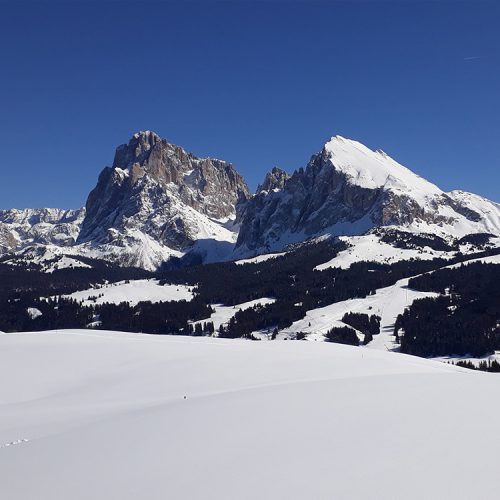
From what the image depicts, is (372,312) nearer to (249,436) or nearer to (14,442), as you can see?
(14,442)

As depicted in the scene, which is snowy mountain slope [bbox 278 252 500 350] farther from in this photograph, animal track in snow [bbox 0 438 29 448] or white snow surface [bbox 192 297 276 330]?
animal track in snow [bbox 0 438 29 448]

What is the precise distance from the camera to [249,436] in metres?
14.0

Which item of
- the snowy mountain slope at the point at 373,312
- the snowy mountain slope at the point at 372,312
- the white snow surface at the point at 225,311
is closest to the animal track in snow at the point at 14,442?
the snowy mountain slope at the point at 373,312

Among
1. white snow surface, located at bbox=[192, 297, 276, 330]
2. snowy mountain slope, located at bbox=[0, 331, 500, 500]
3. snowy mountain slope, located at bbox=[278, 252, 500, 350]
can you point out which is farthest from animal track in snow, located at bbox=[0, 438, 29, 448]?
white snow surface, located at bbox=[192, 297, 276, 330]

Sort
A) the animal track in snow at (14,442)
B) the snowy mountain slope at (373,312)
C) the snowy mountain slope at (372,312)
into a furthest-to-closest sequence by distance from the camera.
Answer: the snowy mountain slope at (372,312)
the snowy mountain slope at (373,312)
the animal track in snow at (14,442)

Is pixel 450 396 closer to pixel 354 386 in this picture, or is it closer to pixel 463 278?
pixel 354 386

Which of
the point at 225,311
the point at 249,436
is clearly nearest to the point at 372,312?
the point at 225,311

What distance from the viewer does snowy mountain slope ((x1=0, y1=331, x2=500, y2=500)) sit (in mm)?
10352

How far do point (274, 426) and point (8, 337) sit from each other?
95.5 feet

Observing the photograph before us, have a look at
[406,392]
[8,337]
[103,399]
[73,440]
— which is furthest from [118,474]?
[8,337]

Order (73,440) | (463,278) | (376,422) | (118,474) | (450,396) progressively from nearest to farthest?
(118,474) < (376,422) < (73,440) < (450,396) < (463,278)

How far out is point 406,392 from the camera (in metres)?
18.1

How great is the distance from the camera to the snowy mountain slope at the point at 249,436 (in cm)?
1035

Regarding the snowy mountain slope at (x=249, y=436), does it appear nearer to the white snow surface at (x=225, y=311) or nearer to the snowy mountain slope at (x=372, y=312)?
the snowy mountain slope at (x=372, y=312)
